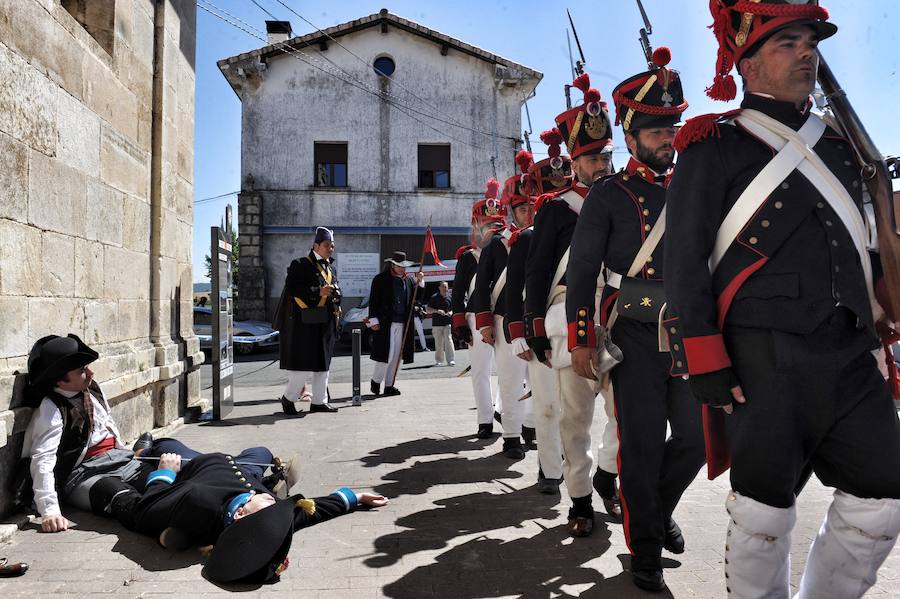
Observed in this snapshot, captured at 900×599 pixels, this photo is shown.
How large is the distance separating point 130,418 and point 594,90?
14.5ft

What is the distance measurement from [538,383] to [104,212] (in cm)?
353

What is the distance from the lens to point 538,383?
467 cm

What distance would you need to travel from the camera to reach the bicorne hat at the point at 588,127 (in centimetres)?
422

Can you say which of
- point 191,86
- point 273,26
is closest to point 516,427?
point 191,86

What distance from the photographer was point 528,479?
17.1 ft

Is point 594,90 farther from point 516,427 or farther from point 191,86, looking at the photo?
point 191,86

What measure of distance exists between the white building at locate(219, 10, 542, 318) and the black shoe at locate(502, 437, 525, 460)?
1885 centimetres

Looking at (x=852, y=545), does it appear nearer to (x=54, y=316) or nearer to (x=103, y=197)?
(x=54, y=316)

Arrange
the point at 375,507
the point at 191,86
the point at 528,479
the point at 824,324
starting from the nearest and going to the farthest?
the point at 824,324, the point at 375,507, the point at 528,479, the point at 191,86

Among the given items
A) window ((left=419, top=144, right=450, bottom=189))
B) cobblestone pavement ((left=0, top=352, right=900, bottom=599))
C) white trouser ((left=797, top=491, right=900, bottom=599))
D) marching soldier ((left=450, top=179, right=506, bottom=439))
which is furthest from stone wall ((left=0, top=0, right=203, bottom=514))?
window ((left=419, top=144, right=450, bottom=189))

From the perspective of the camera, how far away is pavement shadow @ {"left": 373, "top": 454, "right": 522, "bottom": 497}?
5.00 m

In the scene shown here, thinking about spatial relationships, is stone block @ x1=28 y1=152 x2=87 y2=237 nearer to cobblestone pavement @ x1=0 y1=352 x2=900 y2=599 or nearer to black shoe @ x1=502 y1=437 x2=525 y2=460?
cobblestone pavement @ x1=0 y1=352 x2=900 y2=599

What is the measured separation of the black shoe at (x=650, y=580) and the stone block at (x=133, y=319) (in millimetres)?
4514

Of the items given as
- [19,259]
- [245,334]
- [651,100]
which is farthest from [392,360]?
[245,334]
